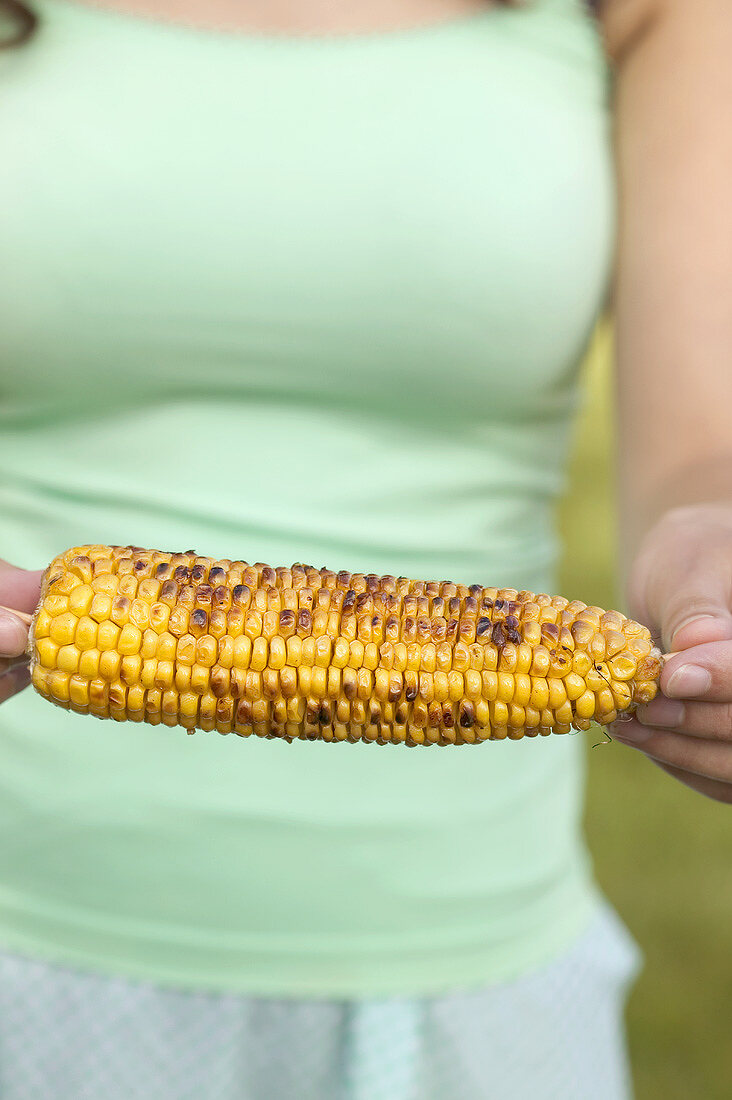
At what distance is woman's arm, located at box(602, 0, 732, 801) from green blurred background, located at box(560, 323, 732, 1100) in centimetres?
145

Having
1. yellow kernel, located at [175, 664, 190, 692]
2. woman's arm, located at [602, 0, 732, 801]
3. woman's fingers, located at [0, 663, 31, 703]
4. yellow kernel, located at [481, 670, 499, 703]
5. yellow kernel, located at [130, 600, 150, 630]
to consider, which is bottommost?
woman's fingers, located at [0, 663, 31, 703]

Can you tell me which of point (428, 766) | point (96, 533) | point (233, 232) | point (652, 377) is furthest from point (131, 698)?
point (652, 377)

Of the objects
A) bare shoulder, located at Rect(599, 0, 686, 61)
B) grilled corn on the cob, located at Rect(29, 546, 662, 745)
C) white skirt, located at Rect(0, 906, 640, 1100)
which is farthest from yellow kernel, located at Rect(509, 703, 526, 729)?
bare shoulder, located at Rect(599, 0, 686, 61)

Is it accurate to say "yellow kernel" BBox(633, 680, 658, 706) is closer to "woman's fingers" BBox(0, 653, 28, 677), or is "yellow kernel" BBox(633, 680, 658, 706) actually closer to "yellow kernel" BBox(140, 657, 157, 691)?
"yellow kernel" BBox(140, 657, 157, 691)

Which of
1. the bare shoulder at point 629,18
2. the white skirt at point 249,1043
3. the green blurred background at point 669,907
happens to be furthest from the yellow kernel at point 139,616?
the green blurred background at point 669,907

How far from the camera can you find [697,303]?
2.06m

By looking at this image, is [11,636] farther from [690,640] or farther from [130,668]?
[690,640]

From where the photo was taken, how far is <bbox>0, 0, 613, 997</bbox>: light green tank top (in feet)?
6.36

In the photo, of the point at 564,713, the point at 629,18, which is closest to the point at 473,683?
the point at 564,713

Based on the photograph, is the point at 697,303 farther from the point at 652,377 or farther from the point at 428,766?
the point at 428,766

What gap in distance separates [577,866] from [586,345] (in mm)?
1102

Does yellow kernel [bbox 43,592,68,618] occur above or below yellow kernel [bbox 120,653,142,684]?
above

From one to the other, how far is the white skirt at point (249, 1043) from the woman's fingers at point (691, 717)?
2.32ft

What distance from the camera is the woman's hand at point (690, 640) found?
59.9 inches
